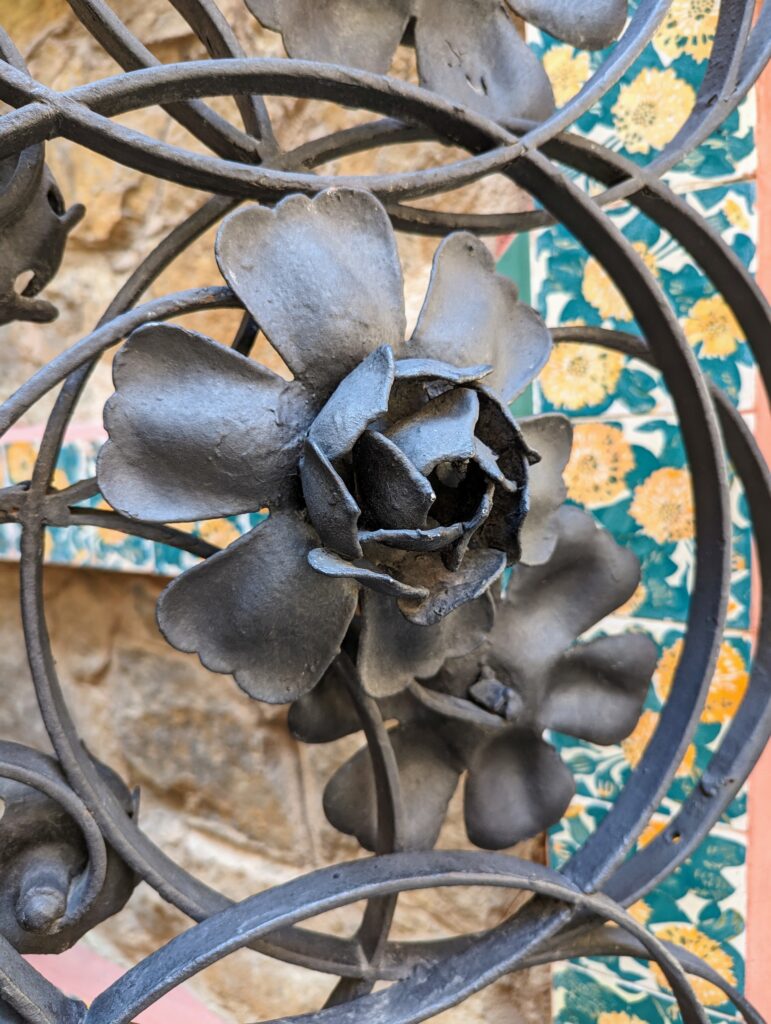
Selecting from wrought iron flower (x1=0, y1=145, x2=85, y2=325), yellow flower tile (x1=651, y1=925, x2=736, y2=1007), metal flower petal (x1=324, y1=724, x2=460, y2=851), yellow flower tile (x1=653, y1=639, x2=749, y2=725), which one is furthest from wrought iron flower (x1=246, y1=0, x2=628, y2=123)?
yellow flower tile (x1=651, y1=925, x2=736, y2=1007)

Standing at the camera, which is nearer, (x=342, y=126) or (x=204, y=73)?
(x=204, y=73)

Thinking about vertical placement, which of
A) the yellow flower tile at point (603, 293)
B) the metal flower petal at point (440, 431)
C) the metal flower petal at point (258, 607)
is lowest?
the metal flower petal at point (258, 607)

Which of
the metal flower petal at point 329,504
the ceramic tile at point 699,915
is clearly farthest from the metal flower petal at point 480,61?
the ceramic tile at point 699,915

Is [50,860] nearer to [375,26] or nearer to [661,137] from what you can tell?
[375,26]

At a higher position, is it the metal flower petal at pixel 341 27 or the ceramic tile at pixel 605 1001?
the metal flower petal at pixel 341 27

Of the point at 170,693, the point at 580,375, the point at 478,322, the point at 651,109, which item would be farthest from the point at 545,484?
the point at 170,693

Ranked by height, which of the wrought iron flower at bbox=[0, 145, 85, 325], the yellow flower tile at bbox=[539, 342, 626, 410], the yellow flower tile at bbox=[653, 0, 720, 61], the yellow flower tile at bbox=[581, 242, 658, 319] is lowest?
the wrought iron flower at bbox=[0, 145, 85, 325]

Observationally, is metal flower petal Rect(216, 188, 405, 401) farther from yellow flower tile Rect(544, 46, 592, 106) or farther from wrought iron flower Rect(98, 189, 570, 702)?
yellow flower tile Rect(544, 46, 592, 106)

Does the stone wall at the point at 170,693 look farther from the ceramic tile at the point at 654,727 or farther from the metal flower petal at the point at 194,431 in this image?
the metal flower petal at the point at 194,431

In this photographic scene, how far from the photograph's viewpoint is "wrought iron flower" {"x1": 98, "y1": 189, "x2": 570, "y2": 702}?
1.10 ft

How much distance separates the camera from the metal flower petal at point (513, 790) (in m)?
0.50

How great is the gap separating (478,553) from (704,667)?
6.8 inches

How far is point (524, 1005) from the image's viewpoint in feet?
2.71

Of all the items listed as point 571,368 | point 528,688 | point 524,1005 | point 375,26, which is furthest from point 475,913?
point 375,26
